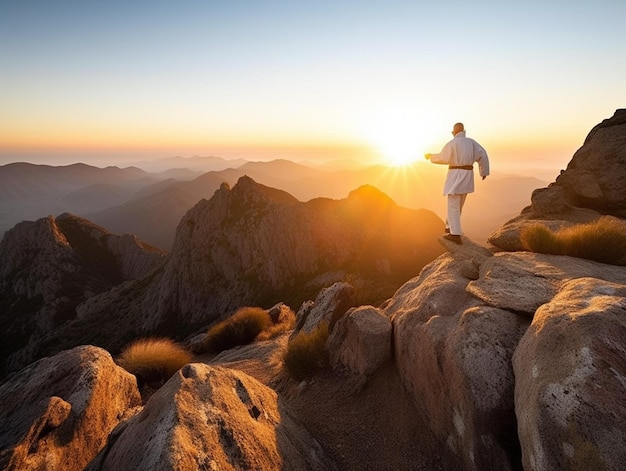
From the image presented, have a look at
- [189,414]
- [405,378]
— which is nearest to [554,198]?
[405,378]

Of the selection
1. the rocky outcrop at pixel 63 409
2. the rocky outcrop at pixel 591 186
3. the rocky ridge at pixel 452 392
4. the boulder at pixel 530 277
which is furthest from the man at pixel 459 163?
the rocky outcrop at pixel 63 409

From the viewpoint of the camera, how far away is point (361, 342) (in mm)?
8109

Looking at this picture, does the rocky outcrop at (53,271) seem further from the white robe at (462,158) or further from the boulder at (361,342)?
the white robe at (462,158)

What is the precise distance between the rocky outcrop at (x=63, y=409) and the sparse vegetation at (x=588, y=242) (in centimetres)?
1081

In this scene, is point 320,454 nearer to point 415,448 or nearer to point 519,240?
point 415,448

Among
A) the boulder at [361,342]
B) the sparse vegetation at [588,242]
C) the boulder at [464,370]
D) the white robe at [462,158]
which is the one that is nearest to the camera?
the boulder at [464,370]

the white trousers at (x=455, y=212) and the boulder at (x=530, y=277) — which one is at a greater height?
the white trousers at (x=455, y=212)

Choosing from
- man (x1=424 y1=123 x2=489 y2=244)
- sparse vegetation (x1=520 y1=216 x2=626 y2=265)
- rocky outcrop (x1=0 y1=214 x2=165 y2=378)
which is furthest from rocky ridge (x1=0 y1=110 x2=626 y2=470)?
rocky outcrop (x1=0 y1=214 x2=165 y2=378)

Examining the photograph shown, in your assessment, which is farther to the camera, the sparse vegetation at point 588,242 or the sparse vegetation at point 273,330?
the sparse vegetation at point 273,330

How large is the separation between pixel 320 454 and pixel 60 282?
120 m

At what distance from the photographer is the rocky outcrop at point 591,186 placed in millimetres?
10953

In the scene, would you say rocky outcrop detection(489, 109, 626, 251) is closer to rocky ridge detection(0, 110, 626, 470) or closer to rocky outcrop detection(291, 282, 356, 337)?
rocky ridge detection(0, 110, 626, 470)

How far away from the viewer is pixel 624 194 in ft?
35.3

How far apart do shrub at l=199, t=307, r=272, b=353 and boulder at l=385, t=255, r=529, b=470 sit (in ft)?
37.0
